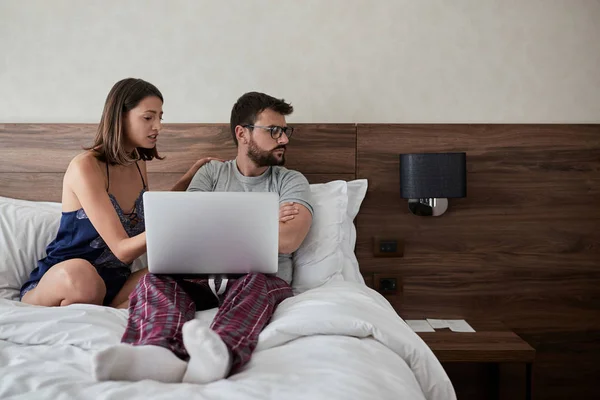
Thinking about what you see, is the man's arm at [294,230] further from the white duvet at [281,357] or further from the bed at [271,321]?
the white duvet at [281,357]

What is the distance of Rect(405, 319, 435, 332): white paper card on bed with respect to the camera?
2277 mm

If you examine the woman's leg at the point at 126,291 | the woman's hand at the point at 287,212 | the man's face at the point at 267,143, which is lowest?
the woman's leg at the point at 126,291

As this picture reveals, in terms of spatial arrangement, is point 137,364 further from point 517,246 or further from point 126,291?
point 517,246

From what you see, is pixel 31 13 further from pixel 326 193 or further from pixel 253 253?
pixel 253 253

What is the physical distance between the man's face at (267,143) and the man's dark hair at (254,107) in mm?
Result: 22

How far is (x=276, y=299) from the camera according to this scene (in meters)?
1.72

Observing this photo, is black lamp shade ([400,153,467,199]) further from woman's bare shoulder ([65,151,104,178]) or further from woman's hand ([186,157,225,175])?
woman's bare shoulder ([65,151,104,178])

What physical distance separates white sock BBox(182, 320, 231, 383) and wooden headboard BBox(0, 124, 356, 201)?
4.58 feet

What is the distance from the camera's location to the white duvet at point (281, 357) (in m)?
1.04

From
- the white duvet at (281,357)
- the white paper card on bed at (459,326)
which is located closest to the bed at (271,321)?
the white duvet at (281,357)

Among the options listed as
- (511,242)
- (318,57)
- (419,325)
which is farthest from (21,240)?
(511,242)

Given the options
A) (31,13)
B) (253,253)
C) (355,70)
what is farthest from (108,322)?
(31,13)

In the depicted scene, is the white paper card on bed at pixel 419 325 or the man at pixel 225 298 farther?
the white paper card on bed at pixel 419 325

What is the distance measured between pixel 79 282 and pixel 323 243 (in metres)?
0.89
